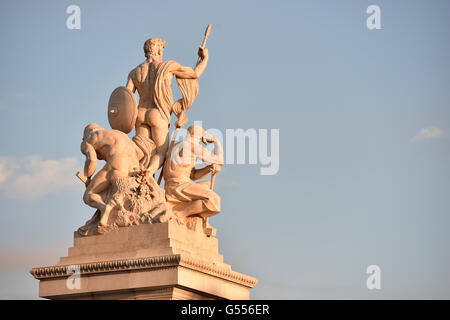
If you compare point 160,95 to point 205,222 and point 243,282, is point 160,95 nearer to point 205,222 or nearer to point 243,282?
point 205,222

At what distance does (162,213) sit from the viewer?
64.1 feet

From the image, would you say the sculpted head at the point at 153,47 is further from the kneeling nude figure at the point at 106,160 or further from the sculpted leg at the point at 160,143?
the kneeling nude figure at the point at 106,160

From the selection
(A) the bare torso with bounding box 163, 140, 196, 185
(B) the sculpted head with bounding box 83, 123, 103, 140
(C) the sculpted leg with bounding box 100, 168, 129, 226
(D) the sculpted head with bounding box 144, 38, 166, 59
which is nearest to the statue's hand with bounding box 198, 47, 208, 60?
(D) the sculpted head with bounding box 144, 38, 166, 59

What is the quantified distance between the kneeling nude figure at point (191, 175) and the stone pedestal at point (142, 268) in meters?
0.44

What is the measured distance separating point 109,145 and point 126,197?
1.01 metres

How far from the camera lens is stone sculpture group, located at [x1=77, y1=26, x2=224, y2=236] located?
64.8 ft

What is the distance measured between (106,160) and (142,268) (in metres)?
2.31

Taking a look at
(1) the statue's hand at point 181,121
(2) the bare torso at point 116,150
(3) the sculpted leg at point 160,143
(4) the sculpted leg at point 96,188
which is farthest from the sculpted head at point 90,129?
(1) the statue's hand at point 181,121

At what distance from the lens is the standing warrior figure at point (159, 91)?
2064 centimetres

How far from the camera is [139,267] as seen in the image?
746 inches

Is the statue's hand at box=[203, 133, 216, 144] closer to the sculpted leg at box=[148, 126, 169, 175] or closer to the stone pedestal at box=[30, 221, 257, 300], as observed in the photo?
the sculpted leg at box=[148, 126, 169, 175]

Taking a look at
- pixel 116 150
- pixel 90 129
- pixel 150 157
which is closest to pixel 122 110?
pixel 90 129

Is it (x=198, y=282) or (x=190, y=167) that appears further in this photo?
(x=190, y=167)

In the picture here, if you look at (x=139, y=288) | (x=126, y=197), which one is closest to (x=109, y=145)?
(x=126, y=197)
